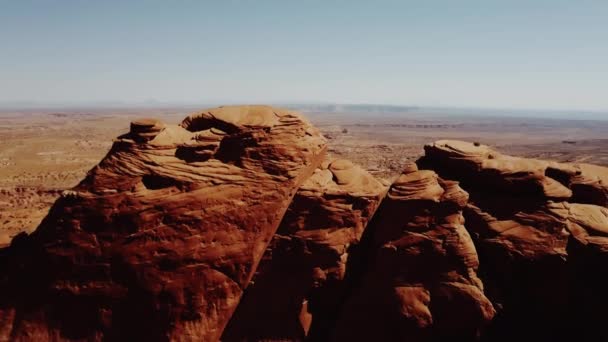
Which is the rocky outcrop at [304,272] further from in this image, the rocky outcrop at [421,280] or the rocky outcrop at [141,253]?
the rocky outcrop at [421,280]

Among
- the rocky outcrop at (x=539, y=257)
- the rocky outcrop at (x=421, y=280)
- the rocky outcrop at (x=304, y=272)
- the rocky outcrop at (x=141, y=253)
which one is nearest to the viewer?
the rocky outcrop at (x=141, y=253)

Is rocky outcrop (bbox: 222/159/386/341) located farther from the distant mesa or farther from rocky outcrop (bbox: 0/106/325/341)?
rocky outcrop (bbox: 0/106/325/341)

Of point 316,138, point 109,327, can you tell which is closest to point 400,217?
point 316,138

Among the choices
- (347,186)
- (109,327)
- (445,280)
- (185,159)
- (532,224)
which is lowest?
(109,327)

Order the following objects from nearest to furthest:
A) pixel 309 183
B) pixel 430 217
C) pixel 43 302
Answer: pixel 43 302, pixel 430 217, pixel 309 183

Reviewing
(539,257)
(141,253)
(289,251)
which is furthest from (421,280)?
(141,253)

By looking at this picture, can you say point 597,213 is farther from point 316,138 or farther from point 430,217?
point 316,138

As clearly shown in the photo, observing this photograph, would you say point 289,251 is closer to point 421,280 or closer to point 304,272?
point 304,272

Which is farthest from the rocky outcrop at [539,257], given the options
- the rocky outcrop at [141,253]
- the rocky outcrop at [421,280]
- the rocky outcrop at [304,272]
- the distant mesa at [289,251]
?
the rocky outcrop at [141,253]
